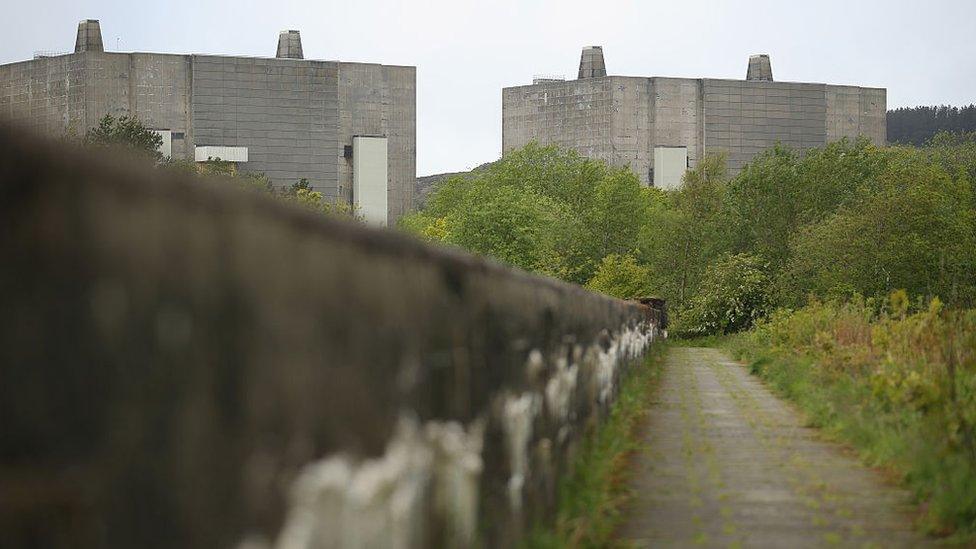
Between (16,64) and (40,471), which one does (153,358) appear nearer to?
(40,471)

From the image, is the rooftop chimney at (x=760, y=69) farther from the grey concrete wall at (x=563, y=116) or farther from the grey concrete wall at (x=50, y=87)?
the grey concrete wall at (x=50, y=87)

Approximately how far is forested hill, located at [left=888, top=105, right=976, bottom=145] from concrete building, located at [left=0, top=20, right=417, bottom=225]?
83421 millimetres

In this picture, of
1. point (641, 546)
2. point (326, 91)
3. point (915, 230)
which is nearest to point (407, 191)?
point (326, 91)

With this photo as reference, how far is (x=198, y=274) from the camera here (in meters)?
1.87

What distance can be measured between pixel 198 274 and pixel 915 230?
46486 millimetres

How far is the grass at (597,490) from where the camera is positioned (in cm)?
590

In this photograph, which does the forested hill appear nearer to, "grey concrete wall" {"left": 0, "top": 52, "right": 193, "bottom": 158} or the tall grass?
"grey concrete wall" {"left": 0, "top": 52, "right": 193, "bottom": 158}

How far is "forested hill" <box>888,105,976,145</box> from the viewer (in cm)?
15825

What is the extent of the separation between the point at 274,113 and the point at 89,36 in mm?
13228

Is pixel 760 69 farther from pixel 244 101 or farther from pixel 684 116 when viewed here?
pixel 244 101

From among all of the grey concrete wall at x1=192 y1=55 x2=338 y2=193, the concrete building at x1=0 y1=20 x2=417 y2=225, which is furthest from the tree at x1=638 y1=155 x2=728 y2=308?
the grey concrete wall at x1=192 y1=55 x2=338 y2=193

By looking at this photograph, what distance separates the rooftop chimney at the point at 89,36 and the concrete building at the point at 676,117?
29773mm

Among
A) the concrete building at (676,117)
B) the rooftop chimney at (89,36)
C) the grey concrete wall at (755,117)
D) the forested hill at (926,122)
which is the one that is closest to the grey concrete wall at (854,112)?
the concrete building at (676,117)

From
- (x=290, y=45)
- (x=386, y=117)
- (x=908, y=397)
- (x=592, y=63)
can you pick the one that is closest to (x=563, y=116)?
(x=592, y=63)
